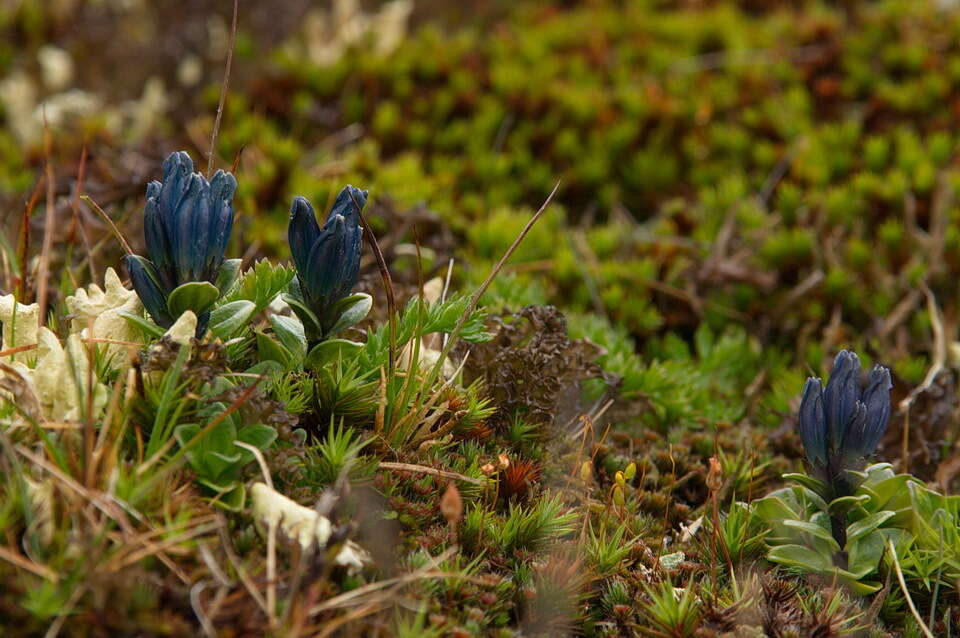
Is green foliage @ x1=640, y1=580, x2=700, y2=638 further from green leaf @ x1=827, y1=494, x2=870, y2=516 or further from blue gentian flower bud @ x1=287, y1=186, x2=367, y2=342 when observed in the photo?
blue gentian flower bud @ x1=287, y1=186, x2=367, y2=342

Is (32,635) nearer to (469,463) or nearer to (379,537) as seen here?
(379,537)


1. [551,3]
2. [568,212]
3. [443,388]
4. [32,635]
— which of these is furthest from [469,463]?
[551,3]

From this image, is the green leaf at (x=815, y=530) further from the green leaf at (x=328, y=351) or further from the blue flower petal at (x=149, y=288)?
the blue flower petal at (x=149, y=288)

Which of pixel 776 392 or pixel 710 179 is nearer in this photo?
pixel 776 392

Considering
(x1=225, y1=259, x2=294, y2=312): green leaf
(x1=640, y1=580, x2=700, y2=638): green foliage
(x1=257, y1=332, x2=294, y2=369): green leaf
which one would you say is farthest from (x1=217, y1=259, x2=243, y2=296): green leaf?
(x1=640, y1=580, x2=700, y2=638): green foliage

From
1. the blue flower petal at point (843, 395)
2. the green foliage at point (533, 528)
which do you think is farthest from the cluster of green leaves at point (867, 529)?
the green foliage at point (533, 528)

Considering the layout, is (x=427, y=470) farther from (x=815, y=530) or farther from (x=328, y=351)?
(x=815, y=530)
